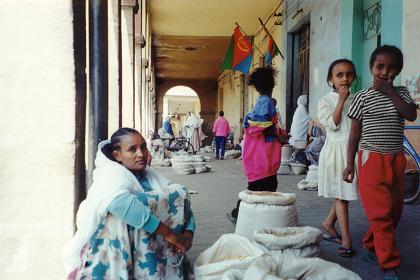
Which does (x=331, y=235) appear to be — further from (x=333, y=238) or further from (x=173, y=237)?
(x=173, y=237)

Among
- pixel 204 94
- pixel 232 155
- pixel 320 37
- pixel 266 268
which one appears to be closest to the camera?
pixel 266 268

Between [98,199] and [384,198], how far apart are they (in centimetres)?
184

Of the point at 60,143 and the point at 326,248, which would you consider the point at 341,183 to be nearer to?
the point at 326,248

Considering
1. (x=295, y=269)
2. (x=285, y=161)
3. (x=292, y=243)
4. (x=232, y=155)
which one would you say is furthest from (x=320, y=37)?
(x=295, y=269)

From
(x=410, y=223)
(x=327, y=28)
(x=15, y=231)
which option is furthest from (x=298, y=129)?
(x=15, y=231)

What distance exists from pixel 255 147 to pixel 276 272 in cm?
194

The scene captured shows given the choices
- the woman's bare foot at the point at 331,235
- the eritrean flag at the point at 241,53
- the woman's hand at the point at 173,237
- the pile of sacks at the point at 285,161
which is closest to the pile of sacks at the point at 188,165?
the pile of sacks at the point at 285,161

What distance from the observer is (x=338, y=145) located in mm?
3711

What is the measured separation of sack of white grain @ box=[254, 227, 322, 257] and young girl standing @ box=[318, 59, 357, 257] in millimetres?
675

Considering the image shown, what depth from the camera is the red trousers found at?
3.00m

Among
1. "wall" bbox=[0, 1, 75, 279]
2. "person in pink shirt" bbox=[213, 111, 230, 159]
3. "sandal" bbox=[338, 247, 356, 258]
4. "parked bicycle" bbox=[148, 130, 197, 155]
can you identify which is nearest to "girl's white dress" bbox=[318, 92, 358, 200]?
"sandal" bbox=[338, 247, 356, 258]

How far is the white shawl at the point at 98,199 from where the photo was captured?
2.33m

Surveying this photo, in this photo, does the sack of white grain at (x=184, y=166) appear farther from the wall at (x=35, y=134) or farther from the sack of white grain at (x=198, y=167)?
the wall at (x=35, y=134)

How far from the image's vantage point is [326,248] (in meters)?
3.84
